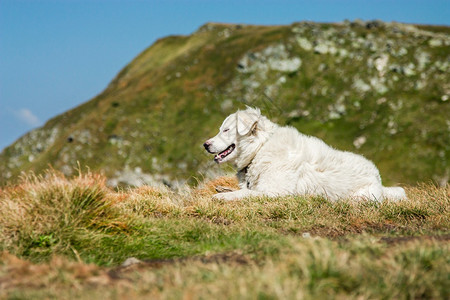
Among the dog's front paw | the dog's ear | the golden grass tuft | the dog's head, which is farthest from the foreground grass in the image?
the dog's ear

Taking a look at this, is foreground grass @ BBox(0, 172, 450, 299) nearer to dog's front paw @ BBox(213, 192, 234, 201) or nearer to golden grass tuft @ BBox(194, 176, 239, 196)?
golden grass tuft @ BBox(194, 176, 239, 196)

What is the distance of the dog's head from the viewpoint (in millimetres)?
11438

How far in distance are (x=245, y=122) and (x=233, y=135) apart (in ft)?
1.49

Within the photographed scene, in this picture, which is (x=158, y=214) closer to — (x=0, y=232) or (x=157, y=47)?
(x=0, y=232)

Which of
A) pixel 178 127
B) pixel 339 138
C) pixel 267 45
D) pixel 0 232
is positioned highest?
pixel 267 45

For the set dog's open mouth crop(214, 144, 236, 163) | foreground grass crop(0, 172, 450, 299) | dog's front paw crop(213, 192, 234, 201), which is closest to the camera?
foreground grass crop(0, 172, 450, 299)

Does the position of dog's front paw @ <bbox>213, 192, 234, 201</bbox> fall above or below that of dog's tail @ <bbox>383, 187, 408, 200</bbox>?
above

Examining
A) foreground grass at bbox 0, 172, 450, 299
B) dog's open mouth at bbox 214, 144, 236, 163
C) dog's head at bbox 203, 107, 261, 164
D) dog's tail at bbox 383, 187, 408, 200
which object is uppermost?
dog's head at bbox 203, 107, 261, 164

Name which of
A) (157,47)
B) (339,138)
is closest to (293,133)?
(339,138)

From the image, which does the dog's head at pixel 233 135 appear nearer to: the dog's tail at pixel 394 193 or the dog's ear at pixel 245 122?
the dog's ear at pixel 245 122

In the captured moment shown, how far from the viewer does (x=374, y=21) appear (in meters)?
96.6

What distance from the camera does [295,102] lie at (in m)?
85.4

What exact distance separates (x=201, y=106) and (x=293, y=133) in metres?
80.9

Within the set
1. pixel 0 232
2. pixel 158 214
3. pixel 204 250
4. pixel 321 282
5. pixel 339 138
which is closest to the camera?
pixel 321 282
